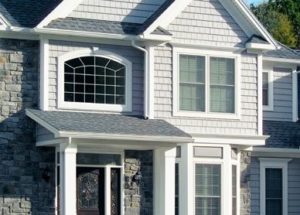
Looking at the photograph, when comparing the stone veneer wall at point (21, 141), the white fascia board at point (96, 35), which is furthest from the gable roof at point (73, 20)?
the stone veneer wall at point (21, 141)

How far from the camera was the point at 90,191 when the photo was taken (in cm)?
2519

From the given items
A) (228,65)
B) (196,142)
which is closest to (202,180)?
(196,142)

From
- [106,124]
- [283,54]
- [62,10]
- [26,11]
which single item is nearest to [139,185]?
[106,124]

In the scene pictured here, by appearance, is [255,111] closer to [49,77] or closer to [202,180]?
[202,180]

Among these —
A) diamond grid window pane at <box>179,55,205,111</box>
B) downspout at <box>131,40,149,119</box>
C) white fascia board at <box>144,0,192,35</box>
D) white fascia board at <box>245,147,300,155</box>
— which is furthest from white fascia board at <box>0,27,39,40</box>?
white fascia board at <box>245,147,300,155</box>

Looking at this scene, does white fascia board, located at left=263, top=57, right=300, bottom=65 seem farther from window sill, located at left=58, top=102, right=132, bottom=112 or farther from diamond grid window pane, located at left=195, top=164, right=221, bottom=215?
window sill, located at left=58, top=102, right=132, bottom=112

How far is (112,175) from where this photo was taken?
2538 centimetres

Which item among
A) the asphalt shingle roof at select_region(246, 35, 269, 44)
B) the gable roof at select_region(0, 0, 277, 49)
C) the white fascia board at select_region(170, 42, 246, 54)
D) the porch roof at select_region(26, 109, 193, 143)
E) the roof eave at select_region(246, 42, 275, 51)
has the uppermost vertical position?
the gable roof at select_region(0, 0, 277, 49)

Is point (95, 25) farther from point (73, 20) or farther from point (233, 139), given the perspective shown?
point (233, 139)

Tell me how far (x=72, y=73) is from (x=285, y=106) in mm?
7858

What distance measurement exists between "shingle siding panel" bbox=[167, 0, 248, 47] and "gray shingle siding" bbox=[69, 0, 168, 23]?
72 centimetres

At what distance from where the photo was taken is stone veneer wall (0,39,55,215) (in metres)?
24.3

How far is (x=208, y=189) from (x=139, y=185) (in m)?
1.87

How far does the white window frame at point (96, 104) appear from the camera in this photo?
81.1ft
